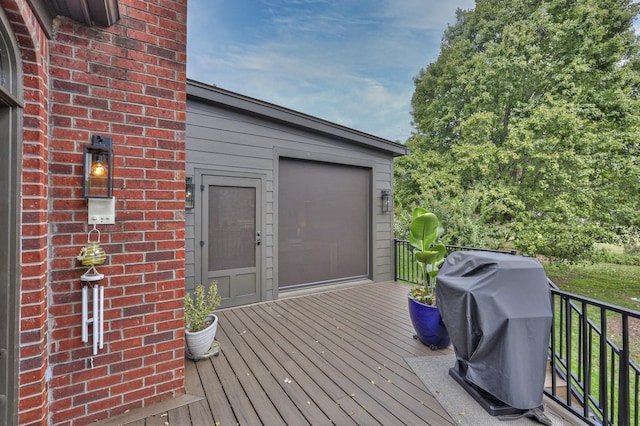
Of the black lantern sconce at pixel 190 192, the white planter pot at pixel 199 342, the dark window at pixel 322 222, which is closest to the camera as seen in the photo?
the white planter pot at pixel 199 342

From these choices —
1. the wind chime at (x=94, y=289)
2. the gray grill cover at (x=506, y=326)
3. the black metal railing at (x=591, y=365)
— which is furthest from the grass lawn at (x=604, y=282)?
the wind chime at (x=94, y=289)

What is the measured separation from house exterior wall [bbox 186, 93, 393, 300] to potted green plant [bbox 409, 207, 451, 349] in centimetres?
216

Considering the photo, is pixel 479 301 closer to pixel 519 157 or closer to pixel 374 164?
pixel 374 164

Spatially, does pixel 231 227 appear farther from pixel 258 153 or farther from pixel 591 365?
pixel 591 365

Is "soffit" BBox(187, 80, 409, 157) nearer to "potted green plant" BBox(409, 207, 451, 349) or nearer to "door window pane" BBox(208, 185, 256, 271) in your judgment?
"door window pane" BBox(208, 185, 256, 271)

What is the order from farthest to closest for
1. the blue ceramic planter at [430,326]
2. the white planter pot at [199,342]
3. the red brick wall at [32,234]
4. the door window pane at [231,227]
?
the door window pane at [231,227] < the blue ceramic planter at [430,326] < the white planter pot at [199,342] < the red brick wall at [32,234]

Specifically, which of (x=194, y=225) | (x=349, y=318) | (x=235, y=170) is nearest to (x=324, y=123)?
(x=235, y=170)

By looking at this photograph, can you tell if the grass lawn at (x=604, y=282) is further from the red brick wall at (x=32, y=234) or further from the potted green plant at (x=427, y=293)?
the red brick wall at (x=32, y=234)

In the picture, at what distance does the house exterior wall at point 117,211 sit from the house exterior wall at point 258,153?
178cm

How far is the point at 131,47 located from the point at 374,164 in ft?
14.0

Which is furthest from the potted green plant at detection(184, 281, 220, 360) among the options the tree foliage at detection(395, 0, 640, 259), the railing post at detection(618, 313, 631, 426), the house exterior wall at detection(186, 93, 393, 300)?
the tree foliage at detection(395, 0, 640, 259)

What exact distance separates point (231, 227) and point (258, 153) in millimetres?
1177

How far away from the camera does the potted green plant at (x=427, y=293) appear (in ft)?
9.09

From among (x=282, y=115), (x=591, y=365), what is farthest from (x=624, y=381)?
(x=282, y=115)
